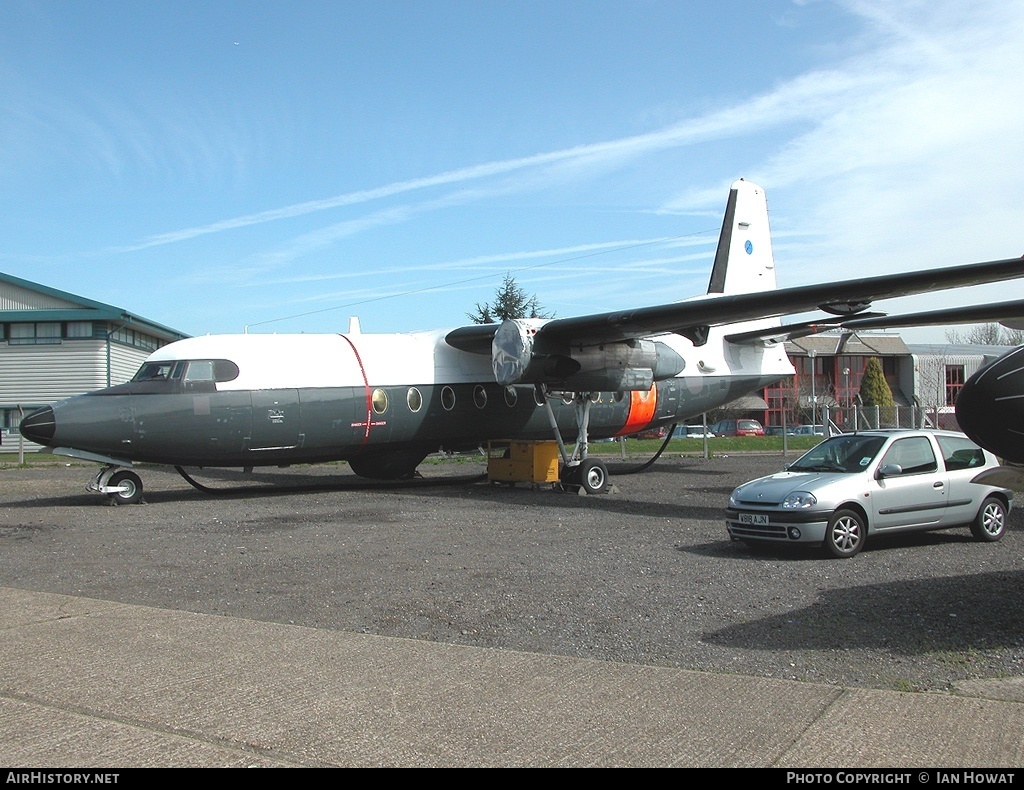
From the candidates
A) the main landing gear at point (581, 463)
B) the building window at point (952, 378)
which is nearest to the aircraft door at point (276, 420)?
the main landing gear at point (581, 463)

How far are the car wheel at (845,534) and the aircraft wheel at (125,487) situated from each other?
1207 cm

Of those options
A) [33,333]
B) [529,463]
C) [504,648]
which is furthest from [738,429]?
[504,648]

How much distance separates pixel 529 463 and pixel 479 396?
1.77m

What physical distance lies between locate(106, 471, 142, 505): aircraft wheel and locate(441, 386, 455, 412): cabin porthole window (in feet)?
19.6

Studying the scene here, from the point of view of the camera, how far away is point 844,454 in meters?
11.3

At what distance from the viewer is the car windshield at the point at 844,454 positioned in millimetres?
10984

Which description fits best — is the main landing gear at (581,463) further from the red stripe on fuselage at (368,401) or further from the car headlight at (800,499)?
the car headlight at (800,499)

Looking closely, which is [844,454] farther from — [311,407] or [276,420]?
[276,420]

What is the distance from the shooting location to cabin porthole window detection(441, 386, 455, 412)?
63.4 feet

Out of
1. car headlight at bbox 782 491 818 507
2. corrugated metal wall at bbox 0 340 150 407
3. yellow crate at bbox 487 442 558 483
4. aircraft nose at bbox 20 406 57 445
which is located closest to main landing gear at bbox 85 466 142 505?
aircraft nose at bbox 20 406 57 445

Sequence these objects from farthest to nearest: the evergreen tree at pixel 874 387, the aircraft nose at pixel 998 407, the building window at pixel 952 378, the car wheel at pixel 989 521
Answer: the building window at pixel 952 378 → the evergreen tree at pixel 874 387 → the car wheel at pixel 989 521 → the aircraft nose at pixel 998 407

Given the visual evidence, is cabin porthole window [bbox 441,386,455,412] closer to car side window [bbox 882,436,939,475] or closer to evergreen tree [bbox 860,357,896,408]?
car side window [bbox 882,436,939,475]
